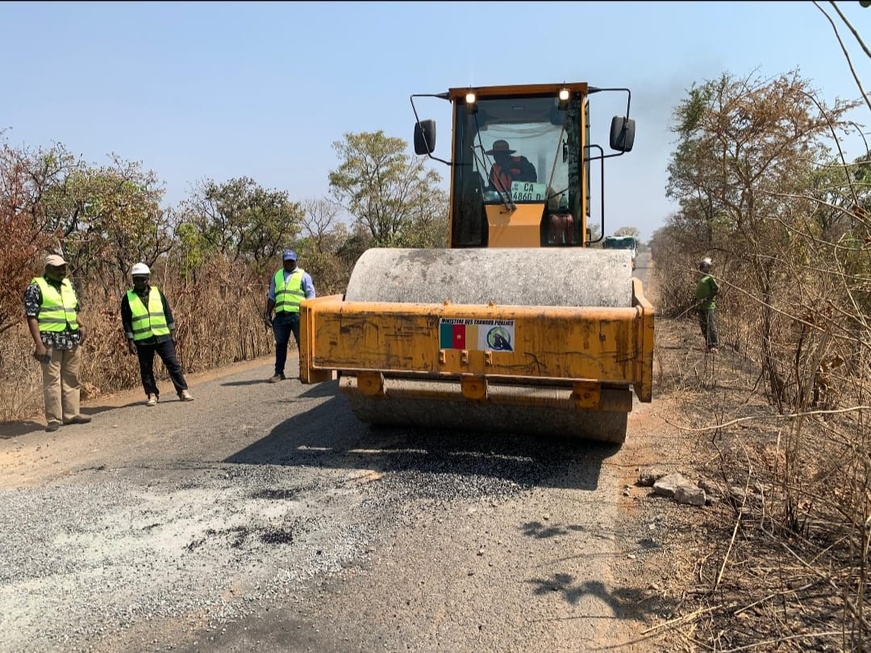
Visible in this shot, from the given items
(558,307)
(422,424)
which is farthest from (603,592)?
(422,424)

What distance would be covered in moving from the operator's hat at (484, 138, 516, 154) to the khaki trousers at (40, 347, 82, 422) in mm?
4923

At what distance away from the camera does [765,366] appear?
536cm

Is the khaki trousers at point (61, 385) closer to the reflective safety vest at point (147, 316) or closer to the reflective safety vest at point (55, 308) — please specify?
the reflective safety vest at point (55, 308)

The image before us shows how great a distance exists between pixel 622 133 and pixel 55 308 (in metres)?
5.98

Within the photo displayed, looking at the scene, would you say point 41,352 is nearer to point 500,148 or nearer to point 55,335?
point 55,335

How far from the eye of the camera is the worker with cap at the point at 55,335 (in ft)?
21.3

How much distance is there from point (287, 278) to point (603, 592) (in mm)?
6337

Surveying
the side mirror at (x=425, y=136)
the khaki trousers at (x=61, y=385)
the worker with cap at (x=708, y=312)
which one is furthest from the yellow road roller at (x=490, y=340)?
the worker with cap at (x=708, y=312)

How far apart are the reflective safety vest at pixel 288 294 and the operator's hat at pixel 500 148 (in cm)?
327

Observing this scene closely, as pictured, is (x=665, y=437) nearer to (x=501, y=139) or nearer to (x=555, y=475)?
(x=555, y=475)

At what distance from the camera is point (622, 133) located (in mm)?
6016

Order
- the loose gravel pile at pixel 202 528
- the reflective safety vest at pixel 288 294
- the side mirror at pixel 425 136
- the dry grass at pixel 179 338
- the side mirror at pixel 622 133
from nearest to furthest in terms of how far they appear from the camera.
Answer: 1. the loose gravel pile at pixel 202 528
2. the side mirror at pixel 622 133
3. the side mirror at pixel 425 136
4. the dry grass at pixel 179 338
5. the reflective safety vest at pixel 288 294

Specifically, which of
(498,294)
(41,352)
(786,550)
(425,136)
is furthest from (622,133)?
(41,352)

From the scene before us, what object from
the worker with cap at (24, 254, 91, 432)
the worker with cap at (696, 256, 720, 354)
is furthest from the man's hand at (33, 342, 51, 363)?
the worker with cap at (696, 256, 720, 354)
